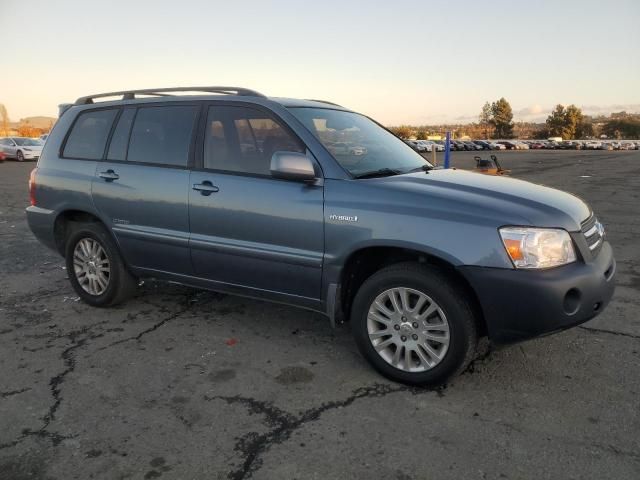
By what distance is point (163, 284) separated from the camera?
5605 mm

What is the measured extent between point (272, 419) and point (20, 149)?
32128 mm

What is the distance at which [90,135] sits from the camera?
15.6 ft

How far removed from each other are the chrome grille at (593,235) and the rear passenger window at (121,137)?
350 centimetres

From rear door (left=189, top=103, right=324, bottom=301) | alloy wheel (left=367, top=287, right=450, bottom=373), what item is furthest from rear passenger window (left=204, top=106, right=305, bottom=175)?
alloy wheel (left=367, top=287, right=450, bottom=373)

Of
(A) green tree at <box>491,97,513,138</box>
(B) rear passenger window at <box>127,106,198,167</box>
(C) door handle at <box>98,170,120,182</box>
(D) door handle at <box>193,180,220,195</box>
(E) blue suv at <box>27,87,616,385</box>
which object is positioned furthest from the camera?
(A) green tree at <box>491,97,513,138</box>

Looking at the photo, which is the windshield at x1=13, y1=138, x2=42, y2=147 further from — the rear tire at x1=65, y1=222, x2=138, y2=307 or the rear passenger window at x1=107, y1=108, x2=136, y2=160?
the rear passenger window at x1=107, y1=108, x2=136, y2=160

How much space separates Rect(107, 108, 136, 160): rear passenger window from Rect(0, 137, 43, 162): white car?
2927 cm

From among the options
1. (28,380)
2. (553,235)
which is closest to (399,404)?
(553,235)

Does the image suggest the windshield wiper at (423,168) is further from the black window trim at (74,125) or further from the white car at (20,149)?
the white car at (20,149)

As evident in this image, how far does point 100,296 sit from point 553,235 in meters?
3.70

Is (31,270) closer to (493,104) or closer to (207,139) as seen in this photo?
(207,139)

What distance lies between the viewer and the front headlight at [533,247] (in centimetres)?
292

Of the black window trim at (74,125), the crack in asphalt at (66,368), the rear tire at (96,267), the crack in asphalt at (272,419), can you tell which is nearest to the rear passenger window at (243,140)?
the black window trim at (74,125)

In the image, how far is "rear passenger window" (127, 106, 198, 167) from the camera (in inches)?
163
